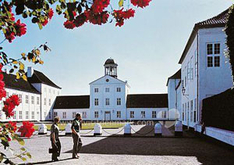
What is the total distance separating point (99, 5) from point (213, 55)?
18137mm

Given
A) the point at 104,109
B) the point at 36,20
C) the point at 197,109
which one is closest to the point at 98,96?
the point at 104,109

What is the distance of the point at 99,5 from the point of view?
234cm

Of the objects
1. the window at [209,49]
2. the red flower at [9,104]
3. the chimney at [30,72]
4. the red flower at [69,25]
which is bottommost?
the red flower at [9,104]

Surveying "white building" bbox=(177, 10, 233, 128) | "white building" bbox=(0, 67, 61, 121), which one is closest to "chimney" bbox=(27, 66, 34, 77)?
"white building" bbox=(0, 67, 61, 121)

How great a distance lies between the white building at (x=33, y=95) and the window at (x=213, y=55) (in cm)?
3484

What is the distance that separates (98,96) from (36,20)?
54977mm

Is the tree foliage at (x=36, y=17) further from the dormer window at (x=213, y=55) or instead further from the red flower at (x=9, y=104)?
the dormer window at (x=213, y=55)

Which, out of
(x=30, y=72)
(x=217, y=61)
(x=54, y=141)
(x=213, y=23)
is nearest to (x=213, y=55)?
(x=217, y=61)

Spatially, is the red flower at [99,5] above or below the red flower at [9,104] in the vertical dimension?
above

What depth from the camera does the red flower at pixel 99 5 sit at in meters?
2.32

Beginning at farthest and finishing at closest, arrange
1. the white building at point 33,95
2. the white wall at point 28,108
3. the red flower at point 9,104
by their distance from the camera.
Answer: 1. the white building at point 33,95
2. the white wall at point 28,108
3. the red flower at point 9,104

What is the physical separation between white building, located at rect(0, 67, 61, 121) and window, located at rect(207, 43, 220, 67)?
3484 cm

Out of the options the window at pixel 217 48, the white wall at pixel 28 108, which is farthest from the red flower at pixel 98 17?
the white wall at pixel 28 108

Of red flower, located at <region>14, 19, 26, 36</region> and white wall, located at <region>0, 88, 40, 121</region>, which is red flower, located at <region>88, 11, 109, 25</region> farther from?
white wall, located at <region>0, 88, 40, 121</region>
